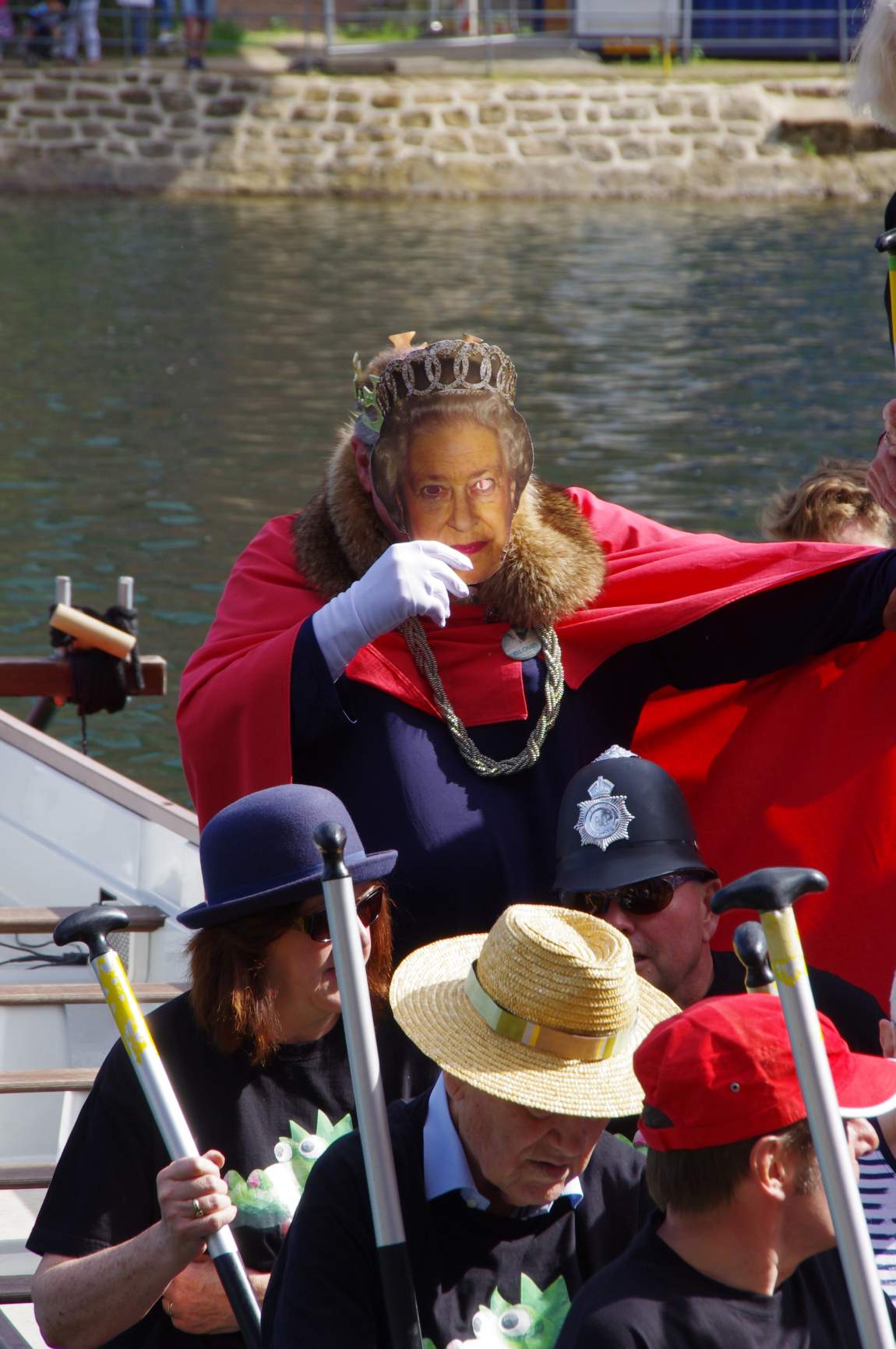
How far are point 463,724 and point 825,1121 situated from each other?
1.33m

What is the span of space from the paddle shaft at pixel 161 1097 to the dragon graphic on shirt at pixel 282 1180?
15 centimetres

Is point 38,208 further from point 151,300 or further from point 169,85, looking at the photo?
point 151,300

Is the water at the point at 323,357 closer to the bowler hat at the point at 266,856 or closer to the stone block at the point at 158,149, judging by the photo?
the stone block at the point at 158,149

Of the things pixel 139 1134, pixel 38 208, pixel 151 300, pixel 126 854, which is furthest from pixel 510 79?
pixel 139 1134

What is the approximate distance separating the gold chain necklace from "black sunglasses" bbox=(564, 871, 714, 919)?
31 centimetres

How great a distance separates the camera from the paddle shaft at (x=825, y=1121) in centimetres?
161

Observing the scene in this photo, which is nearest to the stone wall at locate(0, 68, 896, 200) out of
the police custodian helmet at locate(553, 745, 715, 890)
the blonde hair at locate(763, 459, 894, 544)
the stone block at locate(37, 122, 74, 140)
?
the stone block at locate(37, 122, 74, 140)

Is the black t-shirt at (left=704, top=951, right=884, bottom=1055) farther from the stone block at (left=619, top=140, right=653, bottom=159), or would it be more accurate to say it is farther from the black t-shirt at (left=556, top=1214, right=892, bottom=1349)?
the stone block at (left=619, top=140, right=653, bottom=159)

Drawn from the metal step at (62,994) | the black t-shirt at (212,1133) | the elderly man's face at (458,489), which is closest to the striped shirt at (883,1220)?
the black t-shirt at (212,1133)

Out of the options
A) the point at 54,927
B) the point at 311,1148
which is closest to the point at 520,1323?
the point at 311,1148

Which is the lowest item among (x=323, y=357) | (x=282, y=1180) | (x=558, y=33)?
(x=323, y=357)

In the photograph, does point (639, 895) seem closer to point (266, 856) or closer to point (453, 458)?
point (266, 856)

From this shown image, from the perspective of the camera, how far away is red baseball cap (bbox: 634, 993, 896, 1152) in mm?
1687

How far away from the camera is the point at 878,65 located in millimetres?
2316
